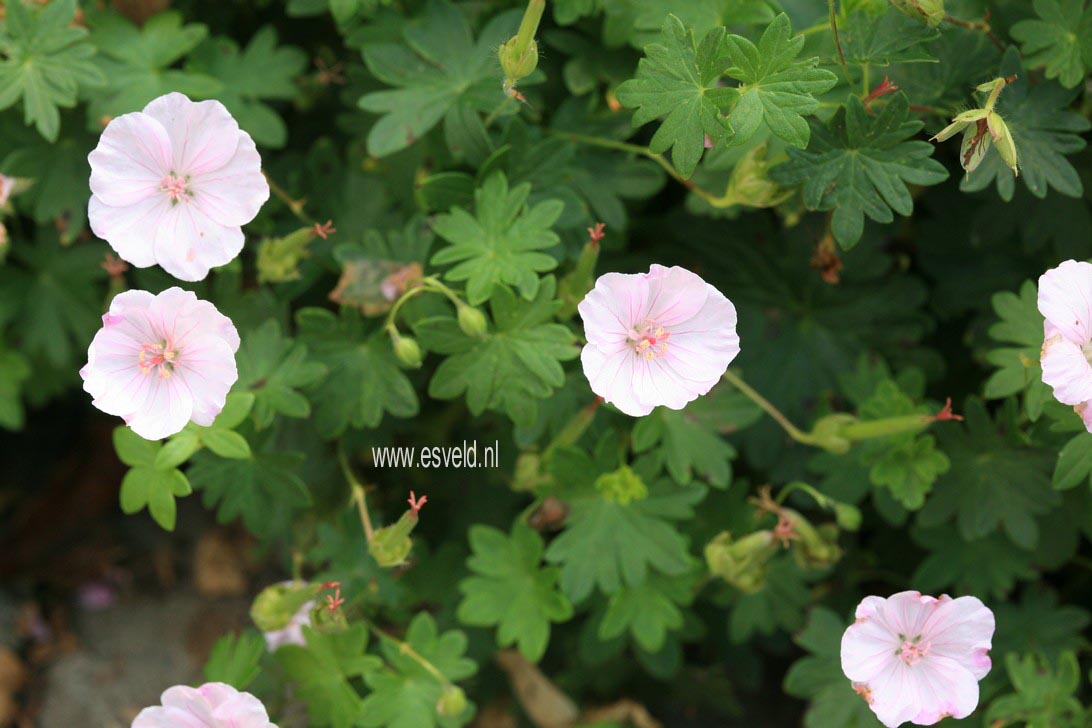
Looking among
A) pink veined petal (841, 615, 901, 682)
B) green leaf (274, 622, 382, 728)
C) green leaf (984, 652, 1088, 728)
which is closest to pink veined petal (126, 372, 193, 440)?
green leaf (274, 622, 382, 728)

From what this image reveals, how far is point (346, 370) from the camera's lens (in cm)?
189

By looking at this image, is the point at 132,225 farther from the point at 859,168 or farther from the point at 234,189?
the point at 859,168

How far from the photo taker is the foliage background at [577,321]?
1704 mm

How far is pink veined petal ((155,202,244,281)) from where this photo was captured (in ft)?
5.05

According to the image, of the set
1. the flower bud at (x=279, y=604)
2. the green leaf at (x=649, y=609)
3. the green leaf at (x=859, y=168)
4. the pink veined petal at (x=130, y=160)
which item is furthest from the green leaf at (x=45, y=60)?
the green leaf at (x=649, y=609)

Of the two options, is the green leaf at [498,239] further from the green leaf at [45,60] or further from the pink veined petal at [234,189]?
the green leaf at [45,60]

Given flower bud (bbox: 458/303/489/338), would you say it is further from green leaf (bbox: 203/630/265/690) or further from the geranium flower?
the geranium flower

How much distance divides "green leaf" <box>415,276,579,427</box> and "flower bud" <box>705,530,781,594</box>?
0.45 metres

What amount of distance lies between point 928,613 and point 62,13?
182 cm

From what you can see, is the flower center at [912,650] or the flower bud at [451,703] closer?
the flower center at [912,650]

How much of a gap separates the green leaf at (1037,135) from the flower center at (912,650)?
753 mm

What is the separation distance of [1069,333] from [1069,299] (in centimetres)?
5

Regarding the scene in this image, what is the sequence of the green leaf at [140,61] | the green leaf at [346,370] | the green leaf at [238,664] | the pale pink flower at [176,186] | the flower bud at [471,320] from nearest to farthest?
the pale pink flower at [176,186] < the flower bud at [471,320] < the green leaf at [238,664] < the green leaf at [346,370] < the green leaf at [140,61]

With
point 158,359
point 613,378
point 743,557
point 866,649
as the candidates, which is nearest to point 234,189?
point 158,359
